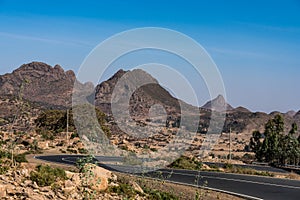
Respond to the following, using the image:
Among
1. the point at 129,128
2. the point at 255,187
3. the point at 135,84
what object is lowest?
the point at 255,187

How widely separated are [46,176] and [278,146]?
40.3 meters

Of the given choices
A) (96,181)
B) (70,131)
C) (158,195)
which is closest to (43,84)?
(70,131)

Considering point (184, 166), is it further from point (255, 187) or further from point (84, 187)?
point (84, 187)

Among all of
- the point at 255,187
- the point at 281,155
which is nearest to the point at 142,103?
→ the point at 281,155

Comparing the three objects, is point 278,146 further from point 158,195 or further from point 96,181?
point 96,181

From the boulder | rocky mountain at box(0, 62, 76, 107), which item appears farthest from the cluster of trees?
rocky mountain at box(0, 62, 76, 107)

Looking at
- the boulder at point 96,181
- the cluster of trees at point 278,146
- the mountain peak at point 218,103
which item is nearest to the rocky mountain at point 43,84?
the cluster of trees at point 278,146

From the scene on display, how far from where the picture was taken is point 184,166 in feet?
102

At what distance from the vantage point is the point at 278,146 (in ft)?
157

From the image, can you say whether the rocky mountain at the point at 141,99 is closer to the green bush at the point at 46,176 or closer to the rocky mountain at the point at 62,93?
the rocky mountain at the point at 62,93

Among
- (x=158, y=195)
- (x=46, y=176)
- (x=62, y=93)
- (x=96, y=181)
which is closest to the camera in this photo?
(x=46, y=176)

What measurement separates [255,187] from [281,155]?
29.1m

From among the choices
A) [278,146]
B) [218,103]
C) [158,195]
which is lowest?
[158,195]

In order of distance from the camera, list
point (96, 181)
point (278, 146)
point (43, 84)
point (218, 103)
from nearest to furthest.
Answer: point (96, 181) → point (218, 103) → point (278, 146) → point (43, 84)
